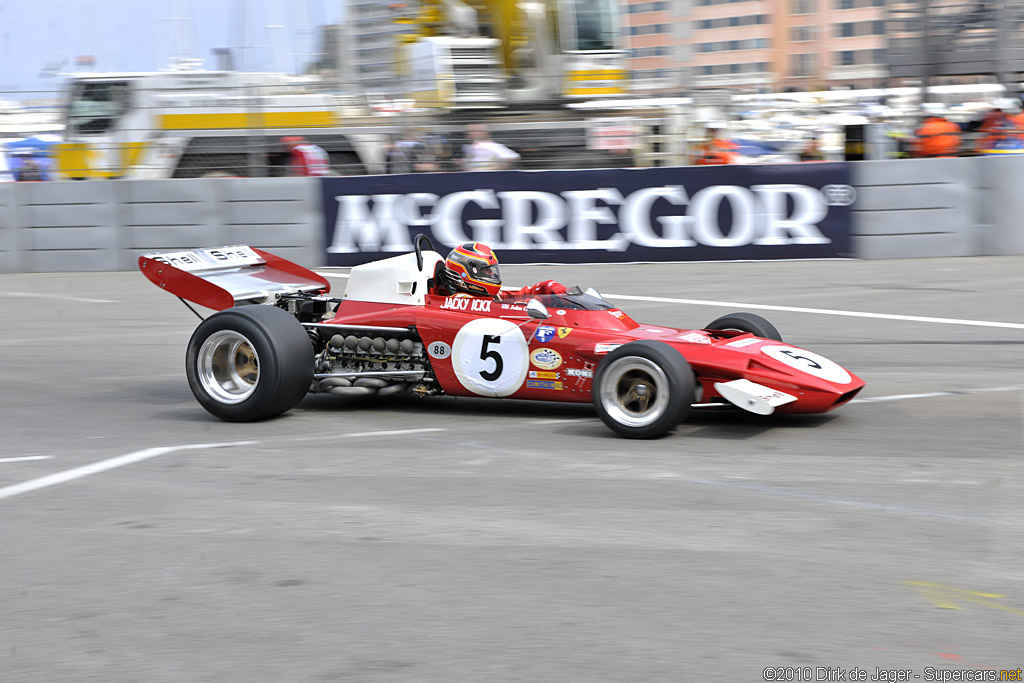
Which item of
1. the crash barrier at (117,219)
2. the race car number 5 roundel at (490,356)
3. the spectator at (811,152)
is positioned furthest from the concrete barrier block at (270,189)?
the race car number 5 roundel at (490,356)

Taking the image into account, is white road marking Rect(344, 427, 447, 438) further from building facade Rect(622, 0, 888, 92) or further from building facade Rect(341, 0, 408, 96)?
building facade Rect(341, 0, 408, 96)

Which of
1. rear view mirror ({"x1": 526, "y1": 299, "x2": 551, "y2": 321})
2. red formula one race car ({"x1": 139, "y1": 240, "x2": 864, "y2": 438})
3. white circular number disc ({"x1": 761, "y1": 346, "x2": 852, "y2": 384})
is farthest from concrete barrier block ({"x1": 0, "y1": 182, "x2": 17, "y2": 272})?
white circular number disc ({"x1": 761, "y1": 346, "x2": 852, "y2": 384})

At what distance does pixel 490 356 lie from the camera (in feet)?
23.0

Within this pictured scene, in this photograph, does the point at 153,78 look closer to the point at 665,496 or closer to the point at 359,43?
the point at 359,43

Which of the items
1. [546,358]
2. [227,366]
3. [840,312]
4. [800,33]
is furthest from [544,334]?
[800,33]

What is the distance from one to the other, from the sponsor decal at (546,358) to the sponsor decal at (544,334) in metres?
0.06

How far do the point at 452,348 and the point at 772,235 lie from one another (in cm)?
872

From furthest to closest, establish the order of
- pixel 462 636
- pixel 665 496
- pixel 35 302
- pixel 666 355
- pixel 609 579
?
1. pixel 35 302
2. pixel 666 355
3. pixel 665 496
4. pixel 609 579
5. pixel 462 636

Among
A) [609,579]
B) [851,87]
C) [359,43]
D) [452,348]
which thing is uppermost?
[359,43]

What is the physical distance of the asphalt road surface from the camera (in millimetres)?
3559

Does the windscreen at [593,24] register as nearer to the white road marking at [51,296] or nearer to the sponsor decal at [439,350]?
the white road marking at [51,296]

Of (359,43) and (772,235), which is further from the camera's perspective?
(359,43)

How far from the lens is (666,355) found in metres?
6.11

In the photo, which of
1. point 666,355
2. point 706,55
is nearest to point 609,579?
point 666,355
